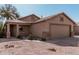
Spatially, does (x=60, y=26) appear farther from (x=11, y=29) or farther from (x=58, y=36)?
(x=11, y=29)

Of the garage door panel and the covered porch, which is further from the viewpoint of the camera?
the covered porch

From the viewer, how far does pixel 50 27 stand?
17.0 metres

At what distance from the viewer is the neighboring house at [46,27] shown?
17.1m

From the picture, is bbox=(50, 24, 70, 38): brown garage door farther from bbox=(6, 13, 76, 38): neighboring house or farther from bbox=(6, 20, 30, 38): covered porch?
bbox=(6, 20, 30, 38): covered porch

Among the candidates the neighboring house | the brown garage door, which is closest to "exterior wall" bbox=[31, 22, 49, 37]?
the neighboring house

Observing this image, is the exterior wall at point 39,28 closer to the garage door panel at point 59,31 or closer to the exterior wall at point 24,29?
the garage door panel at point 59,31

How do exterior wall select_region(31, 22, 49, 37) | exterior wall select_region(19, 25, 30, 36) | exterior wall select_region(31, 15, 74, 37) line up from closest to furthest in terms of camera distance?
exterior wall select_region(31, 15, 74, 37)
exterior wall select_region(31, 22, 49, 37)
exterior wall select_region(19, 25, 30, 36)

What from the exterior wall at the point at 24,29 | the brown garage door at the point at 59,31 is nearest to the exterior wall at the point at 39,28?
the brown garage door at the point at 59,31

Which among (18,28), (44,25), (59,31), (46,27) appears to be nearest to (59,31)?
(59,31)

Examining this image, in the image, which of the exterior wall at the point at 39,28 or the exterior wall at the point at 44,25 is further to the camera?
the exterior wall at the point at 39,28

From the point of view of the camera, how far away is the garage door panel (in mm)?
17203

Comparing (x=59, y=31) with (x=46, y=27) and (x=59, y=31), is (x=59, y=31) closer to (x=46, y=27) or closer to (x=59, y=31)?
(x=59, y=31)
